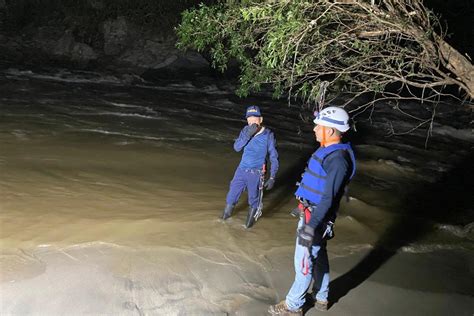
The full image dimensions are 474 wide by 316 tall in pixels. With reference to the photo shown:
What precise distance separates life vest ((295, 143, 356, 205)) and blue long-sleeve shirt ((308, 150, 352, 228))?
0.06 metres

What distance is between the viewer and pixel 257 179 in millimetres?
6281

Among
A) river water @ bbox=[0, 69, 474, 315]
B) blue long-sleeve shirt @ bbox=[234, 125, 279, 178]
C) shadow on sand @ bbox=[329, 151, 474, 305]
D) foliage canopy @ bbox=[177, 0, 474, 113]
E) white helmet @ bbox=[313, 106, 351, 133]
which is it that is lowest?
shadow on sand @ bbox=[329, 151, 474, 305]

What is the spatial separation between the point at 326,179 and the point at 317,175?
0.22m

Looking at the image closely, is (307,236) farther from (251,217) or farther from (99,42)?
(99,42)

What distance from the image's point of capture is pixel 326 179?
151 inches

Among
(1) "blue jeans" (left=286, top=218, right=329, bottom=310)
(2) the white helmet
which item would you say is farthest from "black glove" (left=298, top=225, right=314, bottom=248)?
(2) the white helmet

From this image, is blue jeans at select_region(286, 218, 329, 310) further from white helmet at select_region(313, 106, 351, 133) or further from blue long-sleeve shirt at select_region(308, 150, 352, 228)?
white helmet at select_region(313, 106, 351, 133)

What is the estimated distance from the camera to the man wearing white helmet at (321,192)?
384cm

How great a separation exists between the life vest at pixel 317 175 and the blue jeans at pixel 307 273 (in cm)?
30

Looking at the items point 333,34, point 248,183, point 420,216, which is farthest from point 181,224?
point 420,216

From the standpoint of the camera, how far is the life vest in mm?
3979

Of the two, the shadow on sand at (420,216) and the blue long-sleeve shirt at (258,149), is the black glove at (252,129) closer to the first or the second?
the blue long-sleeve shirt at (258,149)

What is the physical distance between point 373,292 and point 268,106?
15.6 meters

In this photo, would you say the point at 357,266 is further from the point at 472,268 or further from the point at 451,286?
the point at 472,268
